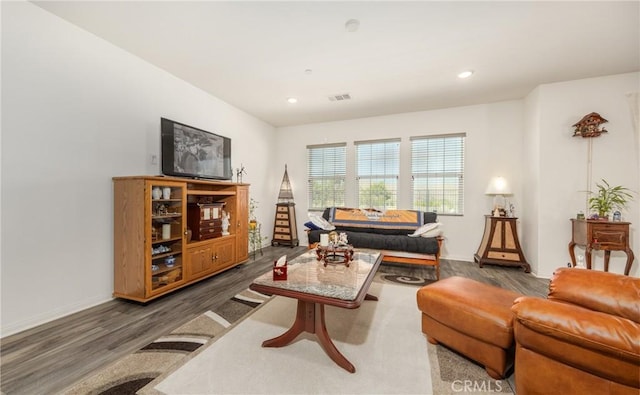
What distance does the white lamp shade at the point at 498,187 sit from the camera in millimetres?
3938

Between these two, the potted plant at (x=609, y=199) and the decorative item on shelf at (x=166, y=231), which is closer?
the decorative item on shelf at (x=166, y=231)

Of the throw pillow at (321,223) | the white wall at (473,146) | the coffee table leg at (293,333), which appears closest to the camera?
the coffee table leg at (293,333)

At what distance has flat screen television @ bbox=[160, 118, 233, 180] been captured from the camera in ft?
9.86

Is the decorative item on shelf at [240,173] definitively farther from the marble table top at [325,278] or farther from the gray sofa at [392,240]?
the marble table top at [325,278]

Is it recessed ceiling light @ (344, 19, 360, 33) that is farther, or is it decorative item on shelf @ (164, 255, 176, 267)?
decorative item on shelf @ (164, 255, 176, 267)

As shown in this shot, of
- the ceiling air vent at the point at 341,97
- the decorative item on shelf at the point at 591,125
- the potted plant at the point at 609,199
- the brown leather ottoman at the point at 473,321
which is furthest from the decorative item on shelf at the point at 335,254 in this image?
the decorative item on shelf at the point at 591,125

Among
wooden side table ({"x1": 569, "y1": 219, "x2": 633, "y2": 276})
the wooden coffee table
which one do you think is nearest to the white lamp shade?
wooden side table ({"x1": 569, "y1": 219, "x2": 633, "y2": 276})

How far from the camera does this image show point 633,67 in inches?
120

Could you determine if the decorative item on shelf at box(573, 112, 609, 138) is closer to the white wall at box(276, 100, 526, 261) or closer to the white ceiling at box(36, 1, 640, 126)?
the white ceiling at box(36, 1, 640, 126)

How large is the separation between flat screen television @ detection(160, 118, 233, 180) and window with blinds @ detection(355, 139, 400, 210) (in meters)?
2.64

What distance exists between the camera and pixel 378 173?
4988 millimetres

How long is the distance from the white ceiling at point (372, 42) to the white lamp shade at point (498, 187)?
1.37 metres

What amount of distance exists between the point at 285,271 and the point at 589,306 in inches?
74.2

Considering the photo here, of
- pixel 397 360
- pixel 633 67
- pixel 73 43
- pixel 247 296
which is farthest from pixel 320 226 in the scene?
pixel 633 67
